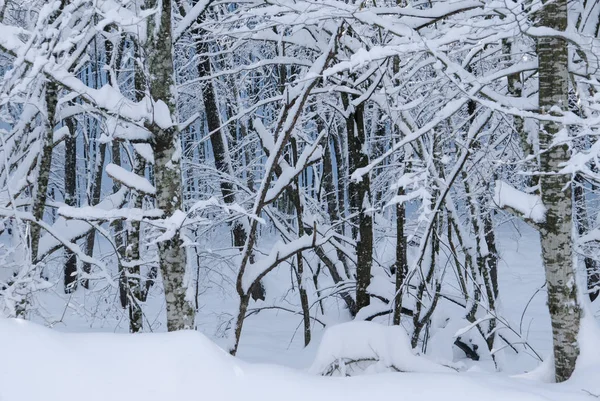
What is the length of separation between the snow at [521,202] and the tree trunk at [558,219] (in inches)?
1.8

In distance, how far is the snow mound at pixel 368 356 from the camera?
3.28 m

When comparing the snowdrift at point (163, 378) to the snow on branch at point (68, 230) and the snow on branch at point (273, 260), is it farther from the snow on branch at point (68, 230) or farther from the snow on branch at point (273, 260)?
the snow on branch at point (68, 230)

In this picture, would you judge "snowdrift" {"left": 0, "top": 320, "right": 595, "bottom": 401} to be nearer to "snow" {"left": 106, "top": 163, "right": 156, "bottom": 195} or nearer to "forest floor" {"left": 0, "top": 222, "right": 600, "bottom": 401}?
"forest floor" {"left": 0, "top": 222, "right": 600, "bottom": 401}

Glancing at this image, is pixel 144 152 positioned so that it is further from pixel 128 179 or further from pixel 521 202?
pixel 521 202

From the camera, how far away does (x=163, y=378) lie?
2.36 meters

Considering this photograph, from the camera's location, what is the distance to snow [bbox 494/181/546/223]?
12.5 ft

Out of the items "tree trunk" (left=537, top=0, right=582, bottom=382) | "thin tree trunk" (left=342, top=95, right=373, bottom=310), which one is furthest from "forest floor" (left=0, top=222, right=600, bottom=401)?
"thin tree trunk" (left=342, top=95, right=373, bottom=310)

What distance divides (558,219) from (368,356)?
156 centimetres

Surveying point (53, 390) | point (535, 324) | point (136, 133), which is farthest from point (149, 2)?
point (535, 324)

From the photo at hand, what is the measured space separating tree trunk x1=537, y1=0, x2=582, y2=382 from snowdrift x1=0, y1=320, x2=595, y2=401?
1.22m

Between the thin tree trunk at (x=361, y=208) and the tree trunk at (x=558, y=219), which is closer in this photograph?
the tree trunk at (x=558, y=219)

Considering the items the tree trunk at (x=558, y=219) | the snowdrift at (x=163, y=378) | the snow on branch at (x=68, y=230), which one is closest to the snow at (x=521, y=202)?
the tree trunk at (x=558, y=219)

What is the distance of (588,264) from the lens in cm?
1173

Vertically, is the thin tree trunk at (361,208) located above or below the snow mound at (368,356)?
above
